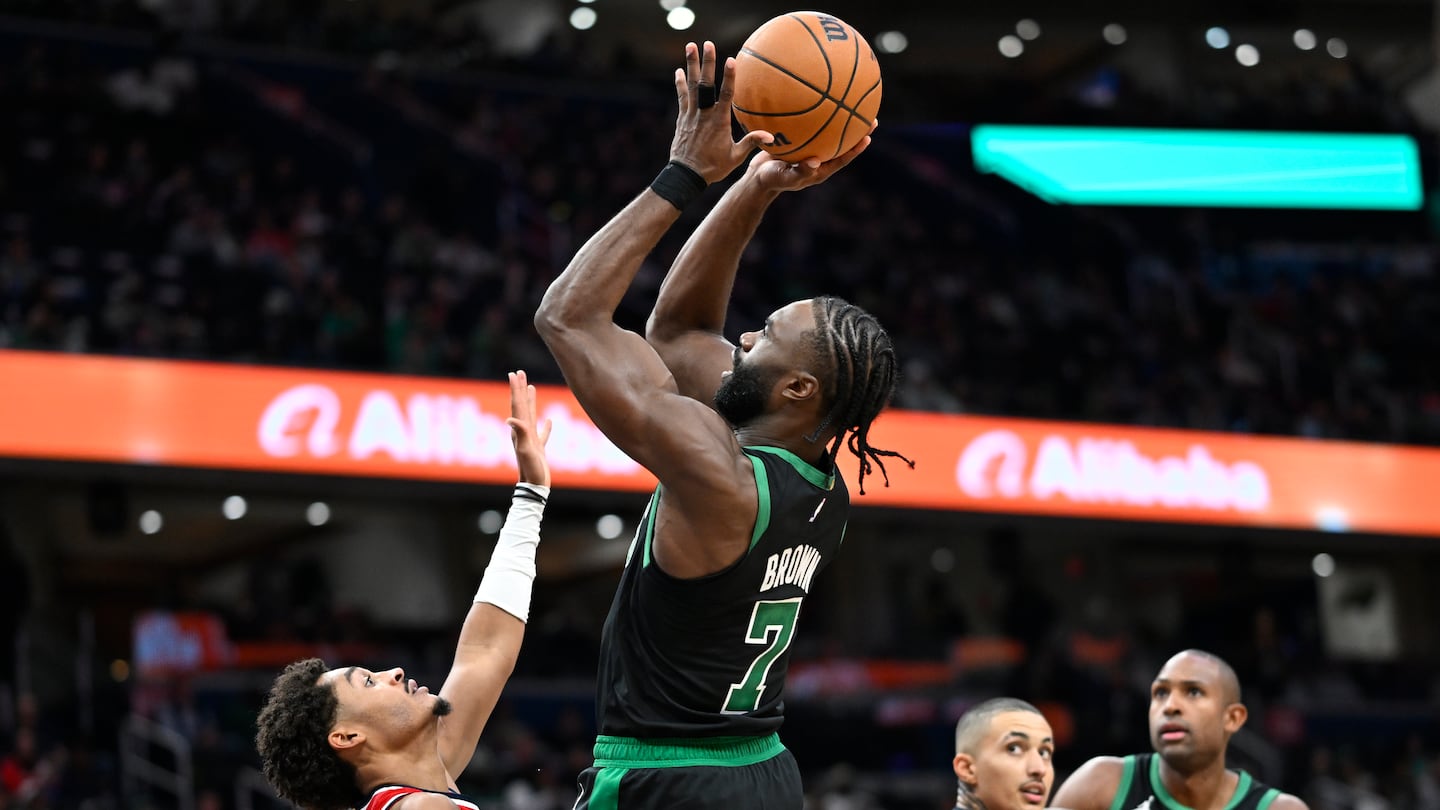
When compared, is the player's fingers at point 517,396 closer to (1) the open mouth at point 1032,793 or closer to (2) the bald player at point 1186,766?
(1) the open mouth at point 1032,793

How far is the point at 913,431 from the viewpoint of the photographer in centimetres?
1516

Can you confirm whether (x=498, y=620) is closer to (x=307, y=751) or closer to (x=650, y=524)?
(x=307, y=751)

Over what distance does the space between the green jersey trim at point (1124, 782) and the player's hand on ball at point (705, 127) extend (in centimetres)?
321

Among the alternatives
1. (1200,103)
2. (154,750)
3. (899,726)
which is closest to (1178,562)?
(1200,103)

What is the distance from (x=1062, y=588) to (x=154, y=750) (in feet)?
42.9

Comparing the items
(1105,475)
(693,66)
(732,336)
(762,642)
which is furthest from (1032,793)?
(732,336)

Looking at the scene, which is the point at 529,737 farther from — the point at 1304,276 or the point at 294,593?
the point at 1304,276

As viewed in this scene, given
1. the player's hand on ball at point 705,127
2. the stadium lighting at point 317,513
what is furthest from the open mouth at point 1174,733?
the stadium lighting at point 317,513

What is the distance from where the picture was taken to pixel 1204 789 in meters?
5.75

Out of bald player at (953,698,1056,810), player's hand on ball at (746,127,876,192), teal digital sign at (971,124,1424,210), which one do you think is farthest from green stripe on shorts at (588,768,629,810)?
teal digital sign at (971,124,1424,210)

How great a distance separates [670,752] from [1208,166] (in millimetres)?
19214

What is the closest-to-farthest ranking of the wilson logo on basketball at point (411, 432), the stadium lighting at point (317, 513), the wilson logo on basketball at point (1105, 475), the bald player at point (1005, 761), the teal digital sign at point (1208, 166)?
the bald player at point (1005, 761), the wilson logo on basketball at point (411, 432), the wilson logo on basketball at point (1105, 475), the stadium lighting at point (317, 513), the teal digital sign at point (1208, 166)

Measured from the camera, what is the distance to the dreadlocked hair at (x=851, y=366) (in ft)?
11.7

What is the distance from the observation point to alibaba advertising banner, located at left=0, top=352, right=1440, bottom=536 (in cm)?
1278
